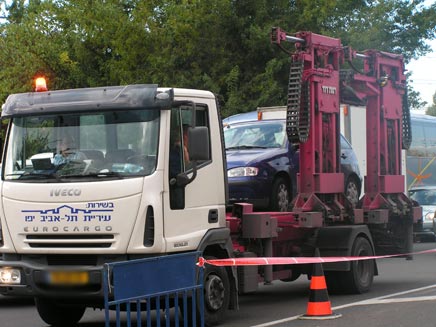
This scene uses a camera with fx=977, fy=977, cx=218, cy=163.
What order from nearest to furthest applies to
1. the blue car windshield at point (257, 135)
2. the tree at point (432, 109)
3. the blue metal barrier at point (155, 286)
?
1. the blue metal barrier at point (155, 286)
2. the blue car windshield at point (257, 135)
3. the tree at point (432, 109)

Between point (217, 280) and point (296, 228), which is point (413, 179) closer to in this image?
point (296, 228)

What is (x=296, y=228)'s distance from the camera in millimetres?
13008

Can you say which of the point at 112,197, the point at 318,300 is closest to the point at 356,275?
the point at 318,300

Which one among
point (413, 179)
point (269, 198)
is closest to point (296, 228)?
point (269, 198)

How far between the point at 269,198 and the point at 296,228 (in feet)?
5.18

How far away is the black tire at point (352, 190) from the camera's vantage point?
15158mm

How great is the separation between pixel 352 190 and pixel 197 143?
603cm

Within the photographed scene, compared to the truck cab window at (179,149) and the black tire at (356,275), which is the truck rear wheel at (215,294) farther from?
the black tire at (356,275)

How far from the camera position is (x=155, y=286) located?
9.19 metres

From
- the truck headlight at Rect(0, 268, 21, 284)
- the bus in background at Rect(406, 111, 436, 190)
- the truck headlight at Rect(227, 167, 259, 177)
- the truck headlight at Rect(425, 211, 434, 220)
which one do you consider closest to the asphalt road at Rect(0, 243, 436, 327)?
the truck headlight at Rect(0, 268, 21, 284)

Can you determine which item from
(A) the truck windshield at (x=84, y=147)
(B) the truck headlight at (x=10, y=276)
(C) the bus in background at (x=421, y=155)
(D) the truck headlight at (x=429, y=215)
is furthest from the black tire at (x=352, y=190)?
(D) the truck headlight at (x=429, y=215)

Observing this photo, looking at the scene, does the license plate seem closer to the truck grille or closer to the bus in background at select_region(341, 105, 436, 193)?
the truck grille

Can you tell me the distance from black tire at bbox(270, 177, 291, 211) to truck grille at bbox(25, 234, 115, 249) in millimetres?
5035

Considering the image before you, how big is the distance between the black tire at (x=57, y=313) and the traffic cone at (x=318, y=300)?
2.70m
